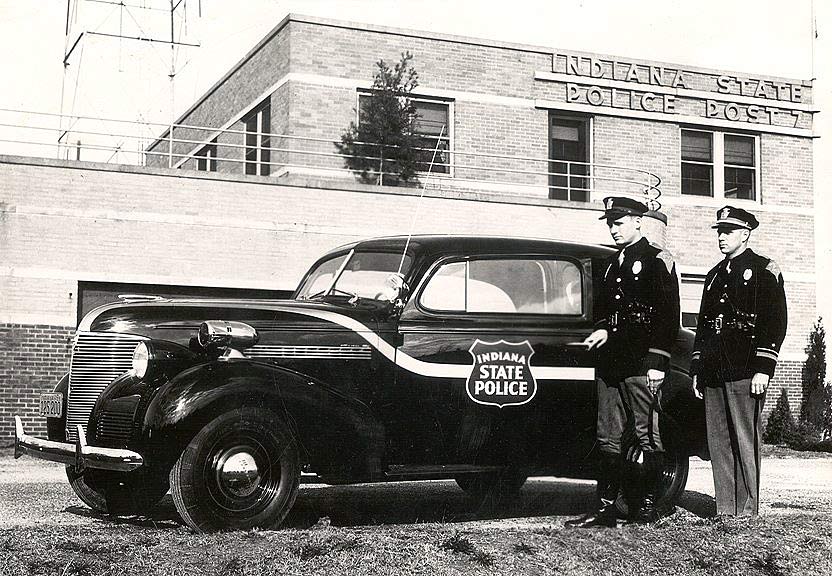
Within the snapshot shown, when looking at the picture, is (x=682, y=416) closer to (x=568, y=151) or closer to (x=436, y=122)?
(x=436, y=122)

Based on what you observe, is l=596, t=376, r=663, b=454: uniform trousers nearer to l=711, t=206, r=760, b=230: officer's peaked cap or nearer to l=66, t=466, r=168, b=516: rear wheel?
l=711, t=206, r=760, b=230: officer's peaked cap

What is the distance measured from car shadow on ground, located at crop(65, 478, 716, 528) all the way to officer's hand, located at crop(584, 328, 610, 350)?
1.36 metres

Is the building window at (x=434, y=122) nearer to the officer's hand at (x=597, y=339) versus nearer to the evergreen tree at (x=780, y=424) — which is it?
the evergreen tree at (x=780, y=424)

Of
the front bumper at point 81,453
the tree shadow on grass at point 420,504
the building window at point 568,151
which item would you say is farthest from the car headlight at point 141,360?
the building window at point 568,151

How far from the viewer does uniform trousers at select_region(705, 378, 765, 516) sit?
7.07m

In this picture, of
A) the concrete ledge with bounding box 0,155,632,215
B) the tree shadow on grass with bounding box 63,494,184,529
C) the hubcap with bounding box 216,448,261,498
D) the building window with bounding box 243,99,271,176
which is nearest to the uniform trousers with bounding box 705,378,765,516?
the hubcap with bounding box 216,448,261,498

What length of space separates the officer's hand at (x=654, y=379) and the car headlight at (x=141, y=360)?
3.15 meters

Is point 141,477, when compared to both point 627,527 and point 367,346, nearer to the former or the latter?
point 367,346

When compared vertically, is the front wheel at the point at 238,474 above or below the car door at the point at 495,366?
below

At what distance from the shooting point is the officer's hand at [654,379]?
677 centimetres

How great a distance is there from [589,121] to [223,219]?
8340mm

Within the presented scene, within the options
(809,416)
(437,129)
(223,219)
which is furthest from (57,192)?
(809,416)

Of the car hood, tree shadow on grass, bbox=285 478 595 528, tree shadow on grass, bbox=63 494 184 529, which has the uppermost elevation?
the car hood

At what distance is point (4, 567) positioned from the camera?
4914mm
